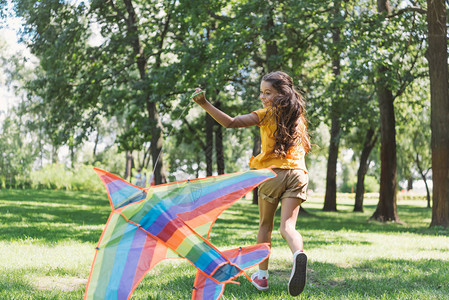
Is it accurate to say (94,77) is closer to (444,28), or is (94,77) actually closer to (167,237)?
(444,28)

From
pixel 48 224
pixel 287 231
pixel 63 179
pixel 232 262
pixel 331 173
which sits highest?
pixel 331 173

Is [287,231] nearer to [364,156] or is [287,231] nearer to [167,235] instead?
[167,235]

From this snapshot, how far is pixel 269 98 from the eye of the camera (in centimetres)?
386

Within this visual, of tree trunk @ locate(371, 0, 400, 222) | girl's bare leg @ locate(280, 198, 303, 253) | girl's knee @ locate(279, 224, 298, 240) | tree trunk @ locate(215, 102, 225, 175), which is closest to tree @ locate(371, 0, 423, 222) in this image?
tree trunk @ locate(371, 0, 400, 222)

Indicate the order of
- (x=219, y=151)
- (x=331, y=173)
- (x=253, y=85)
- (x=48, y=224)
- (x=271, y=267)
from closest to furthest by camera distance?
(x=271, y=267) < (x=48, y=224) < (x=253, y=85) < (x=331, y=173) < (x=219, y=151)

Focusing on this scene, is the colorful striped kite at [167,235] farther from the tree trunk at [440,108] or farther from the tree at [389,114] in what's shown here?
the tree at [389,114]

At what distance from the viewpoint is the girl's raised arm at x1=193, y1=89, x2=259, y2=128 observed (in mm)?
3488

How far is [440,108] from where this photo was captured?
11031 millimetres

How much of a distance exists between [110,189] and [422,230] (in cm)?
993

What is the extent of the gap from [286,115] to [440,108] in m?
8.79

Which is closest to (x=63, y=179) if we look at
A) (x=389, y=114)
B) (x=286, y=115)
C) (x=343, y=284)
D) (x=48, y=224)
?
(x=48, y=224)

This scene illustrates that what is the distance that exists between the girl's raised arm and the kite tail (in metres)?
0.98

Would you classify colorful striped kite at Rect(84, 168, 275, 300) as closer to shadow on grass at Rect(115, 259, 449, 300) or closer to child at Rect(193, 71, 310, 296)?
child at Rect(193, 71, 310, 296)

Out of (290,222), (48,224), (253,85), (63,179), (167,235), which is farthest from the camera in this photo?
(63,179)
